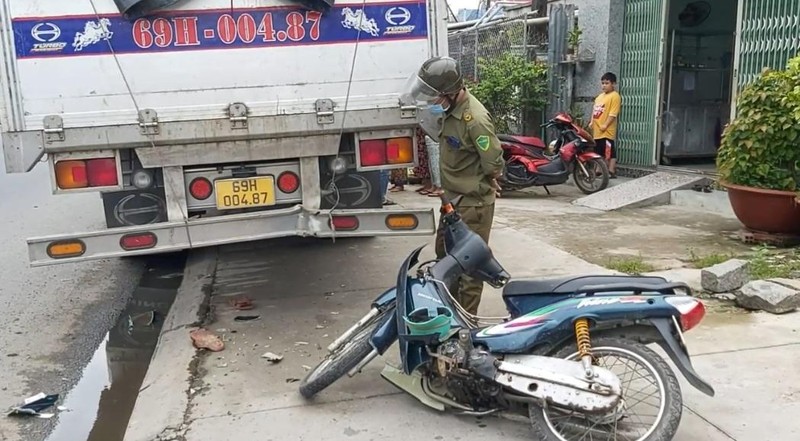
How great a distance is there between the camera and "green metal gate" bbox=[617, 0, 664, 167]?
989 cm

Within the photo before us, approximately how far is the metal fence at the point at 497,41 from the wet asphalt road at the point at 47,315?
7.22 meters

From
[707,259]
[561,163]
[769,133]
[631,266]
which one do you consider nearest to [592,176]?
[561,163]

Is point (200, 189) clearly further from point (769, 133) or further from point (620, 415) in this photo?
point (769, 133)

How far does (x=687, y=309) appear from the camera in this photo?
3.08 m

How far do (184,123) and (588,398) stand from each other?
276cm

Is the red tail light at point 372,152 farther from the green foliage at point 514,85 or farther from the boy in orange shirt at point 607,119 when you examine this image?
the green foliage at point 514,85

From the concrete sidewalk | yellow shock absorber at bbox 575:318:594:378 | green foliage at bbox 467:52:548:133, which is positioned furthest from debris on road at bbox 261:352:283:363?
green foliage at bbox 467:52:548:133

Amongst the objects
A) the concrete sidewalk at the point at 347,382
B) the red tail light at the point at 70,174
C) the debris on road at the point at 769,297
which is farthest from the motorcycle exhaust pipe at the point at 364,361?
the debris on road at the point at 769,297

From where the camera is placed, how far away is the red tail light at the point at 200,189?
14.9 ft

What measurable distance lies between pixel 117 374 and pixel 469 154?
2.62 metres

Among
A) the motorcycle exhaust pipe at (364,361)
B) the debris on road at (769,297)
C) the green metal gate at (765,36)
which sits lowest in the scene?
the debris on road at (769,297)

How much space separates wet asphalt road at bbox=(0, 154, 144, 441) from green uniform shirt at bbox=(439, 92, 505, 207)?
2.60 metres

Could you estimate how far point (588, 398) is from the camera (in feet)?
9.91

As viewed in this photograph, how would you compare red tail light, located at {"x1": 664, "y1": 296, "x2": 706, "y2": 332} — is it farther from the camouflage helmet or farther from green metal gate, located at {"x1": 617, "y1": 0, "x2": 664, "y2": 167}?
green metal gate, located at {"x1": 617, "y1": 0, "x2": 664, "y2": 167}
